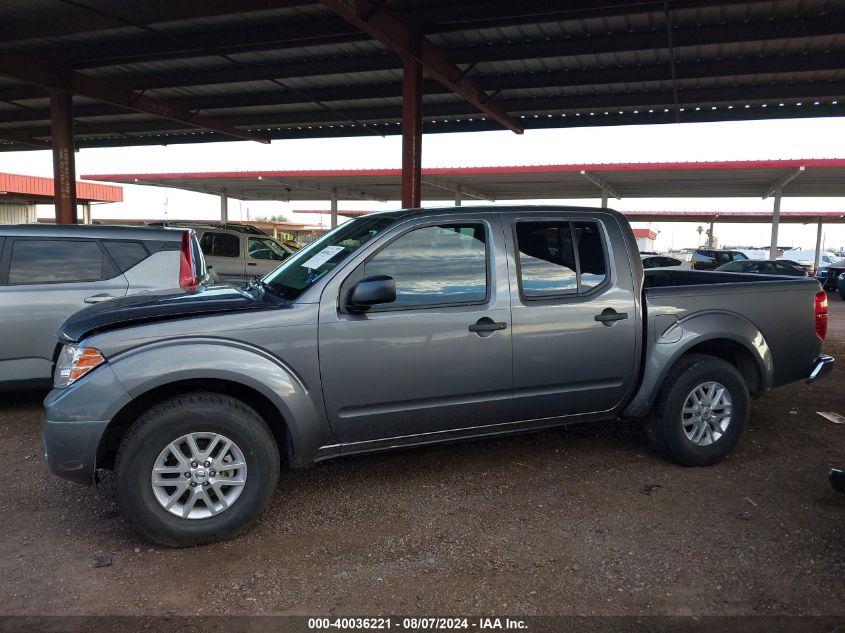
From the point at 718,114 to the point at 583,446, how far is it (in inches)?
498

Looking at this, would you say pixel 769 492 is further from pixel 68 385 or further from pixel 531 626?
pixel 68 385

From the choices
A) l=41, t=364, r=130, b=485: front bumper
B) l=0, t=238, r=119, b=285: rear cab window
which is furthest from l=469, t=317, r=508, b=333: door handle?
l=0, t=238, r=119, b=285: rear cab window

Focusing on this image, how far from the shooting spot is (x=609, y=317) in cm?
404

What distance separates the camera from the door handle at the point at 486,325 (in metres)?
3.71

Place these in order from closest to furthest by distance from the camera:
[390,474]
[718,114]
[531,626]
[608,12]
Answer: [531,626] < [390,474] < [608,12] < [718,114]

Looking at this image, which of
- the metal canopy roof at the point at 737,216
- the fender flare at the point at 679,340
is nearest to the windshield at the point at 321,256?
the fender flare at the point at 679,340

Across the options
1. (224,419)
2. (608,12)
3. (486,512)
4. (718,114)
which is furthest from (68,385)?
(718,114)

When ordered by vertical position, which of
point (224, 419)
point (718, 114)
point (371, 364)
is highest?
point (718, 114)

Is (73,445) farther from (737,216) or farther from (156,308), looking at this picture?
(737,216)

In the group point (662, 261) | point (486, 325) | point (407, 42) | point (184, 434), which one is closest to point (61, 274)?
point (184, 434)

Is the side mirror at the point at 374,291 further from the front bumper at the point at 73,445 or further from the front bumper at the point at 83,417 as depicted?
the front bumper at the point at 73,445

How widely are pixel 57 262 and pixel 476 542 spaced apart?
4610 mm

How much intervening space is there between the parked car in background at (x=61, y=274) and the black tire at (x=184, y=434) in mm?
2708

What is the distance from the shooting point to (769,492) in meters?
3.95
